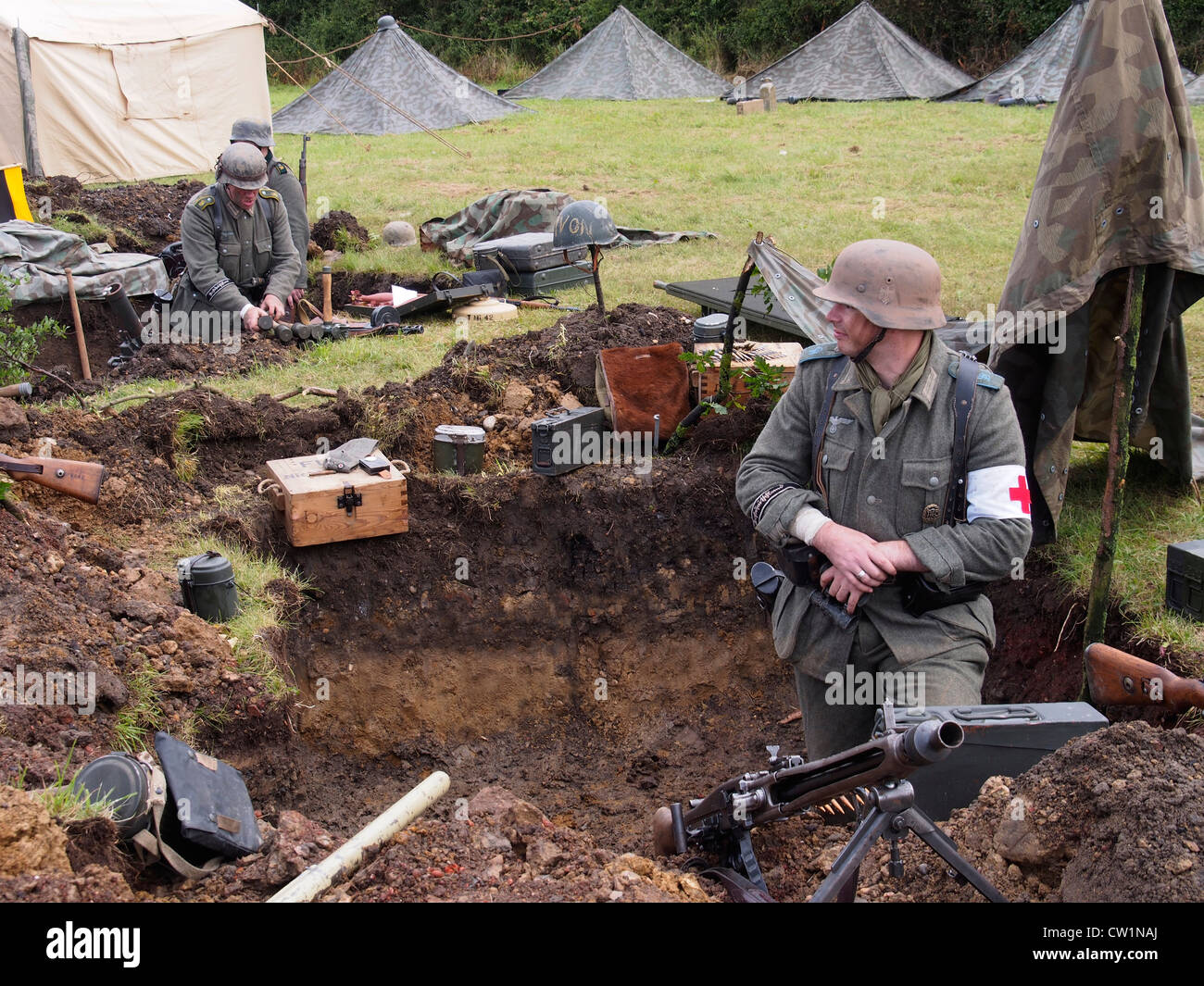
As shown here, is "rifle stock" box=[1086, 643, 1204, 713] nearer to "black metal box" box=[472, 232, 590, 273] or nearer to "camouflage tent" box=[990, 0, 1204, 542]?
"camouflage tent" box=[990, 0, 1204, 542]

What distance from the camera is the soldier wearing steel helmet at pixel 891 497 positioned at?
10.7 feet

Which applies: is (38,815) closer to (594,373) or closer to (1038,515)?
(1038,515)

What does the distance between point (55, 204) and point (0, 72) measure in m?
3.65

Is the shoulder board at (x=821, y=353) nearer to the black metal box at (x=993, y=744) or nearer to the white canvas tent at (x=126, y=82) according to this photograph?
the black metal box at (x=993, y=744)

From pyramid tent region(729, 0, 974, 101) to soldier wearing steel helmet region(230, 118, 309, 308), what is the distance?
13.3 meters

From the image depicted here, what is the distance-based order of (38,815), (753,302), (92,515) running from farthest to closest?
(753,302) → (92,515) → (38,815)

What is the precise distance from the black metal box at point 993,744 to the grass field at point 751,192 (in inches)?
54.0

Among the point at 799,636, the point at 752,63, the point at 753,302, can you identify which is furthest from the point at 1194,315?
the point at 752,63

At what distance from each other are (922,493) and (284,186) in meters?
7.39

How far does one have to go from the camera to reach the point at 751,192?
1295 centimetres

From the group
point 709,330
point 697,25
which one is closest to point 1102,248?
point 709,330

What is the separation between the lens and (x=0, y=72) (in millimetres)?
14000

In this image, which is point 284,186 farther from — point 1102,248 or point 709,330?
point 1102,248

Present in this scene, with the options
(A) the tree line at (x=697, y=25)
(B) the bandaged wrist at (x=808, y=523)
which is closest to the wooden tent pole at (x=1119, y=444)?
(B) the bandaged wrist at (x=808, y=523)
